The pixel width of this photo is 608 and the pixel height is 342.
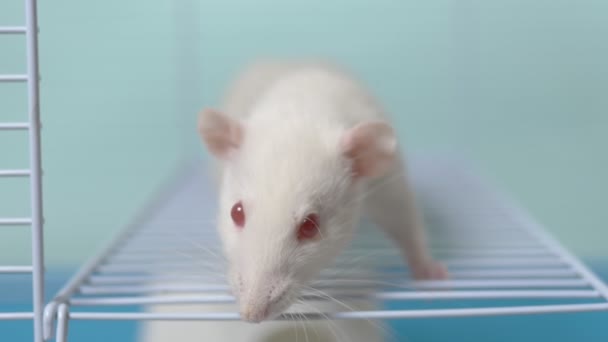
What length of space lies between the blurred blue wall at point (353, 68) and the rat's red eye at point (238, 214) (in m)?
1.44

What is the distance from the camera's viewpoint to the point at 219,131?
1.19 m

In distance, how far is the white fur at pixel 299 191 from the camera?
0.95 metres

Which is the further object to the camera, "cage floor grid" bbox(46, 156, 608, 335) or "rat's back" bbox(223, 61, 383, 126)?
"rat's back" bbox(223, 61, 383, 126)

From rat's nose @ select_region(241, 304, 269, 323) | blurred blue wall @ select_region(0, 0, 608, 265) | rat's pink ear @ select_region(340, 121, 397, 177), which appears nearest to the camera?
rat's nose @ select_region(241, 304, 269, 323)

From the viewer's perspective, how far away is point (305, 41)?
2521 mm

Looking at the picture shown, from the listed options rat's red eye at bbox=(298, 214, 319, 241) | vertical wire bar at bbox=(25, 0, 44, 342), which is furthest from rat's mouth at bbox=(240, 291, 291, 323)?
vertical wire bar at bbox=(25, 0, 44, 342)

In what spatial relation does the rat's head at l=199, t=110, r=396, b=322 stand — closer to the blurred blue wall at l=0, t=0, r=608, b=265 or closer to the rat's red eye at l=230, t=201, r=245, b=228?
the rat's red eye at l=230, t=201, r=245, b=228

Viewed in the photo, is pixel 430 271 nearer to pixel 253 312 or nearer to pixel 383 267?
pixel 383 267

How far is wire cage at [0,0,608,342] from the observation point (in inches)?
37.0

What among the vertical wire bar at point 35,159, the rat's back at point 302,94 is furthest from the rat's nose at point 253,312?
the rat's back at point 302,94

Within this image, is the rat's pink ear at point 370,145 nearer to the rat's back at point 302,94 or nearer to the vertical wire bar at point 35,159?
the rat's back at point 302,94

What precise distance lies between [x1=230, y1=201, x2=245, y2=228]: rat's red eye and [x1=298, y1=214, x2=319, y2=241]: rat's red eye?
0.32 ft

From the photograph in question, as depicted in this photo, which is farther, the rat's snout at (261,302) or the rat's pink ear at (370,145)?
the rat's pink ear at (370,145)

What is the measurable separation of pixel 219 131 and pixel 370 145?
10.8 inches
